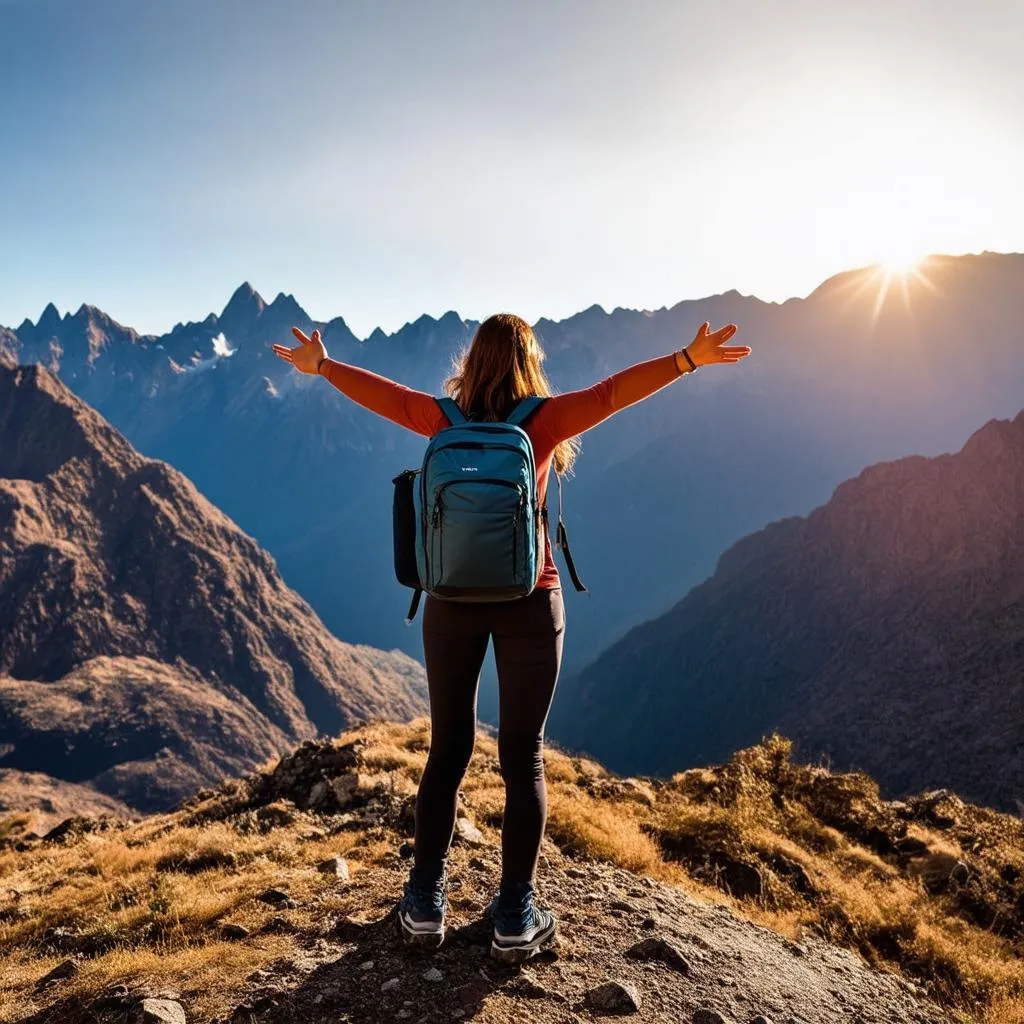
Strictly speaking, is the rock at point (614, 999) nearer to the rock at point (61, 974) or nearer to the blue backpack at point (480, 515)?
the blue backpack at point (480, 515)

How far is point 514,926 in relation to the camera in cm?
387

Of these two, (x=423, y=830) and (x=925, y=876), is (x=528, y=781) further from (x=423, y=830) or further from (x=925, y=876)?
(x=925, y=876)

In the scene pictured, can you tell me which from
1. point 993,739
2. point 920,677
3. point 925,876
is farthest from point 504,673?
point 920,677

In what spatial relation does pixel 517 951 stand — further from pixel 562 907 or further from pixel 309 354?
pixel 309 354

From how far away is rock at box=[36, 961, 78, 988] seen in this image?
4512mm

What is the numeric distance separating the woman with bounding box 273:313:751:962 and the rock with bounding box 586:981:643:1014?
1.23 ft

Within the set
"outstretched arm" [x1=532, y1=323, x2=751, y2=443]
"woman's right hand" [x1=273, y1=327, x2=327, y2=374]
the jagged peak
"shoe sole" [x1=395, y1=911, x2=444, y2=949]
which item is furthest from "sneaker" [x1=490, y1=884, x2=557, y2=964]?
the jagged peak

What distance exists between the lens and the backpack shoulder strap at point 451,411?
372 cm

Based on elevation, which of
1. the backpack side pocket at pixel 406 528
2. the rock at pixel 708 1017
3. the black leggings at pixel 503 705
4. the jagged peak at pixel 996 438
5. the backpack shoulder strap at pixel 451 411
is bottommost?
the rock at pixel 708 1017

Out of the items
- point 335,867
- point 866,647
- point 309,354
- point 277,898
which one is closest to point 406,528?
point 309,354

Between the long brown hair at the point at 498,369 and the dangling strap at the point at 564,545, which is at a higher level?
the long brown hair at the point at 498,369

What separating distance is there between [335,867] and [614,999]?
271cm

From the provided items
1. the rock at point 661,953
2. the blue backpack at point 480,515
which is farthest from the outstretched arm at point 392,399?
the rock at point 661,953

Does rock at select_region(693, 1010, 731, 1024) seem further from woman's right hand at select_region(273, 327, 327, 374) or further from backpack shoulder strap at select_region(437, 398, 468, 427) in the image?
woman's right hand at select_region(273, 327, 327, 374)
